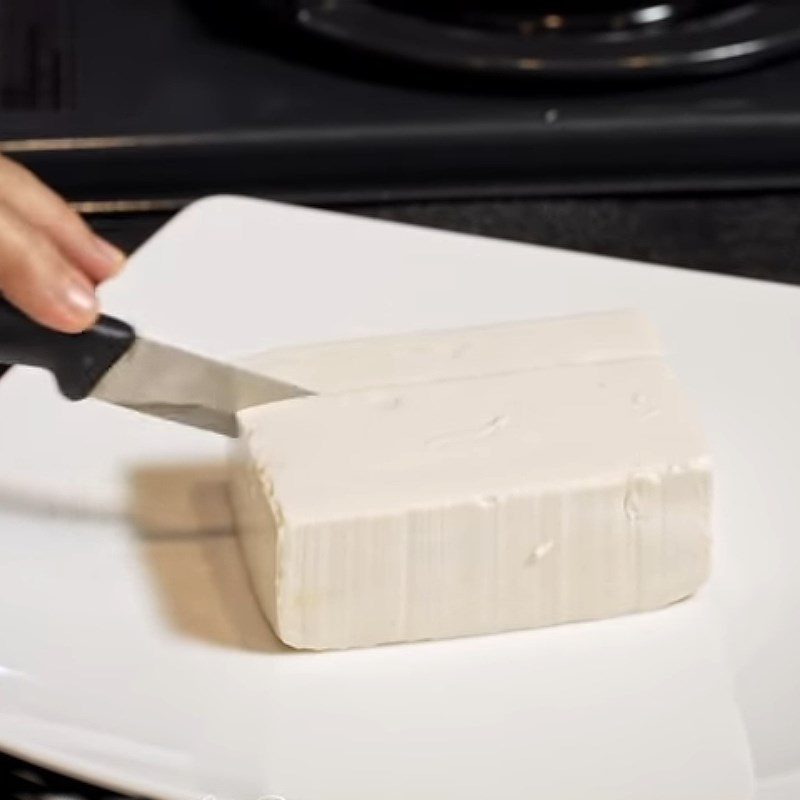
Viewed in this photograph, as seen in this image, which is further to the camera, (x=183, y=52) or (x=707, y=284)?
(x=183, y=52)

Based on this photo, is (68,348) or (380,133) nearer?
(68,348)

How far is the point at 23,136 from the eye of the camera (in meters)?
1.33

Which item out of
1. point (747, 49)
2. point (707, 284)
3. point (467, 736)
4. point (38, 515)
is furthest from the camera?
point (747, 49)

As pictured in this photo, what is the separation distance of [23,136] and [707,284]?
0.50 m

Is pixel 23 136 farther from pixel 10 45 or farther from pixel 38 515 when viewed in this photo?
pixel 38 515

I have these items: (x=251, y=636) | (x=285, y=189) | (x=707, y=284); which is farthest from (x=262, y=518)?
(x=285, y=189)

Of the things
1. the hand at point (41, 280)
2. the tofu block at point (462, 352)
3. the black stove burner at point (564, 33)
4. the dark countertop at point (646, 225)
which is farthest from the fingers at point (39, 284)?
the black stove burner at point (564, 33)

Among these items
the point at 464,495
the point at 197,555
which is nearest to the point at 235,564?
the point at 197,555

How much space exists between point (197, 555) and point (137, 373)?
9cm

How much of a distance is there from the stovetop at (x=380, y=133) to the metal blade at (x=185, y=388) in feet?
1.34

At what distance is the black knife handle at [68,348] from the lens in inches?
35.2

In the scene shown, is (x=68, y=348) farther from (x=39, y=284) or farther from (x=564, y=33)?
(x=564, y=33)

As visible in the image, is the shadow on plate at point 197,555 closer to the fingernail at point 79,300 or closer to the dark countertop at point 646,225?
the fingernail at point 79,300

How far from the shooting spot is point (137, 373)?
3.01 feet
